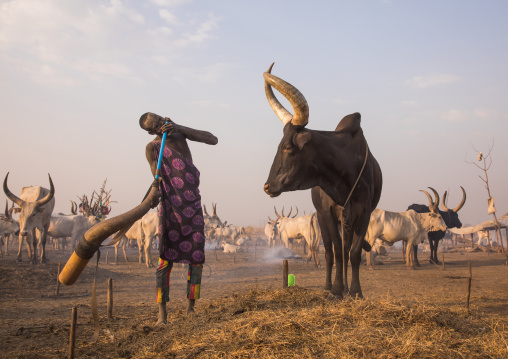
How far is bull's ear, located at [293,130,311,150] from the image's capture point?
14.1ft

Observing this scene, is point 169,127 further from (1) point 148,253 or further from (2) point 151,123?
(1) point 148,253

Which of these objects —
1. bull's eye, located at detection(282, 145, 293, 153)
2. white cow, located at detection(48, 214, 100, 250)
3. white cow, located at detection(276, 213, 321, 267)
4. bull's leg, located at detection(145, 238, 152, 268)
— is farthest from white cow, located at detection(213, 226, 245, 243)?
bull's eye, located at detection(282, 145, 293, 153)

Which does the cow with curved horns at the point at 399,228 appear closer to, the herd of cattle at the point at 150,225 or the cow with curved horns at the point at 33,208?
the herd of cattle at the point at 150,225

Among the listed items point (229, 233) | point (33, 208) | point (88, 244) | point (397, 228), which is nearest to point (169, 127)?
point (88, 244)

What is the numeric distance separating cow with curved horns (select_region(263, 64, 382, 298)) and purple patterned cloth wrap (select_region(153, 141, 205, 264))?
867mm

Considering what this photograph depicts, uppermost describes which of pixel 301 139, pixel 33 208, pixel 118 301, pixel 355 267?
pixel 301 139

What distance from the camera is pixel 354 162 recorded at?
15.9 feet

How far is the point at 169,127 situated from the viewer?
4.42 metres

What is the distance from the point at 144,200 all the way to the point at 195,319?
4.16ft

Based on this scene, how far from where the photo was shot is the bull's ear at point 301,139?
14.1 ft

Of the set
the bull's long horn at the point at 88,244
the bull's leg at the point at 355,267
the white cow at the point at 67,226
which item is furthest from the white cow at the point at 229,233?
the bull's long horn at the point at 88,244

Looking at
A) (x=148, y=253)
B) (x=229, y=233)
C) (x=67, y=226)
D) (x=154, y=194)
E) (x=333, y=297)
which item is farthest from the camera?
(x=229, y=233)

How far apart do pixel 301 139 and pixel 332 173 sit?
0.66 m

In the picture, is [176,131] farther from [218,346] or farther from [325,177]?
[218,346]
